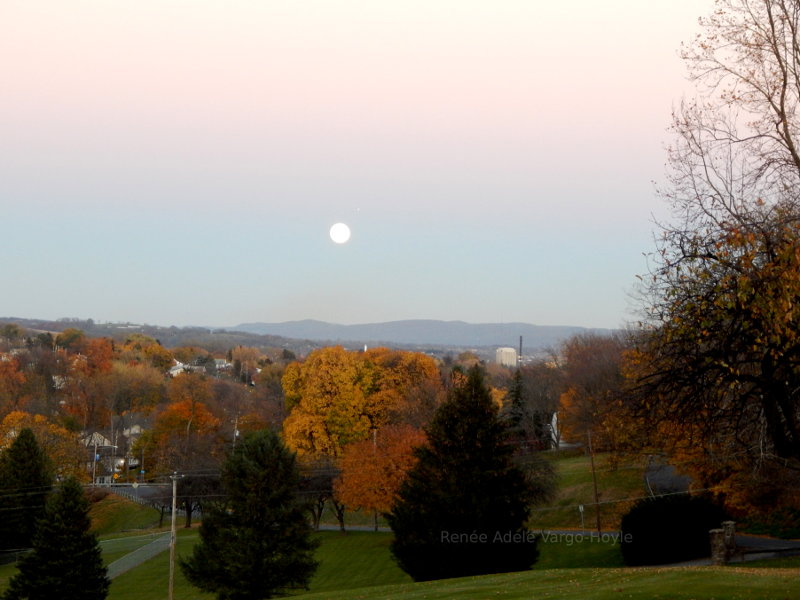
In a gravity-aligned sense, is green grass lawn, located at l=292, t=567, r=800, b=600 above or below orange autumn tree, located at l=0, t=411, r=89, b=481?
above

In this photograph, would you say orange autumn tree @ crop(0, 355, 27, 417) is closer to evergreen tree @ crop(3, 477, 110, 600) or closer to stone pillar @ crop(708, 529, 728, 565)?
evergreen tree @ crop(3, 477, 110, 600)

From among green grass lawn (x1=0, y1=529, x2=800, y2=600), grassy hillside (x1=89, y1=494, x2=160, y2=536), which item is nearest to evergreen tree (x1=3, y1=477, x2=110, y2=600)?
green grass lawn (x1=0, y1=529, x2=800, y2=600)

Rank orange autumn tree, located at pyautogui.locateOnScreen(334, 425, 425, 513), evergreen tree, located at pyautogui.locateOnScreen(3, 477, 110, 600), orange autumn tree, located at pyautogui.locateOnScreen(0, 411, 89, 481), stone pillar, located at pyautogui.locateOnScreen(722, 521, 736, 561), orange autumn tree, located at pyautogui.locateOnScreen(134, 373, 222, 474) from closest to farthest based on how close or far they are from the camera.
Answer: stone pillar, located at pyautogui.locateOnScreen(722, 521, 736, 561)
evergreen tree, located at pyautogui.locateOnScreen(3, 477, 110, 600)
orange autumn tree, located at pyautogui.locateOnScreen(334, 425, 425, 513)
orange autumn tree, located at pyautogui.locateOnScreen(0, 411, 89, 481)
orange autumn tree, located at pyautogui.locateOnScreen(134, 373, 222, 474)

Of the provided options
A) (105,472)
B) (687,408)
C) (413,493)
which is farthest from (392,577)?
(105,472)

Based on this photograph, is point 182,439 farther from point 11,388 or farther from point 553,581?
point 553,581

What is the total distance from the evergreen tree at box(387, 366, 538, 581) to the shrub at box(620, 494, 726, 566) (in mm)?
4238

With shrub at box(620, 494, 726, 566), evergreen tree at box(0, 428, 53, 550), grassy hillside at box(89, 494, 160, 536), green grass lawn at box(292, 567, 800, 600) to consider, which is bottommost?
grassy hillside at box(89, 494, 160, 536)

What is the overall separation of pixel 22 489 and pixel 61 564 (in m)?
21.2

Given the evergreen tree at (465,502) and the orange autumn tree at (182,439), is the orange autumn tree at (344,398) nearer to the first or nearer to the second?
the orange autumn tree at (182,439)

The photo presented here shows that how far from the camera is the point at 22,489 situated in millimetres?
52750

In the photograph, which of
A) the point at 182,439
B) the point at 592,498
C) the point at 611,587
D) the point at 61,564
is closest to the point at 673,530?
the point at 611,587

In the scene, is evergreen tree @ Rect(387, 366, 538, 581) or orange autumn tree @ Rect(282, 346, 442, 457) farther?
orange autumn tree @ Rect(282, 346, 442, 457)

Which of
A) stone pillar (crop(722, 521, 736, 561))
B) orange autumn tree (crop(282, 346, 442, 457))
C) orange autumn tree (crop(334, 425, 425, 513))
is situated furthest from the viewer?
orange autumn tree (crop(282, 346, 442, 457))

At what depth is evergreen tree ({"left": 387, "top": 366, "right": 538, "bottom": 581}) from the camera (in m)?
30.8
